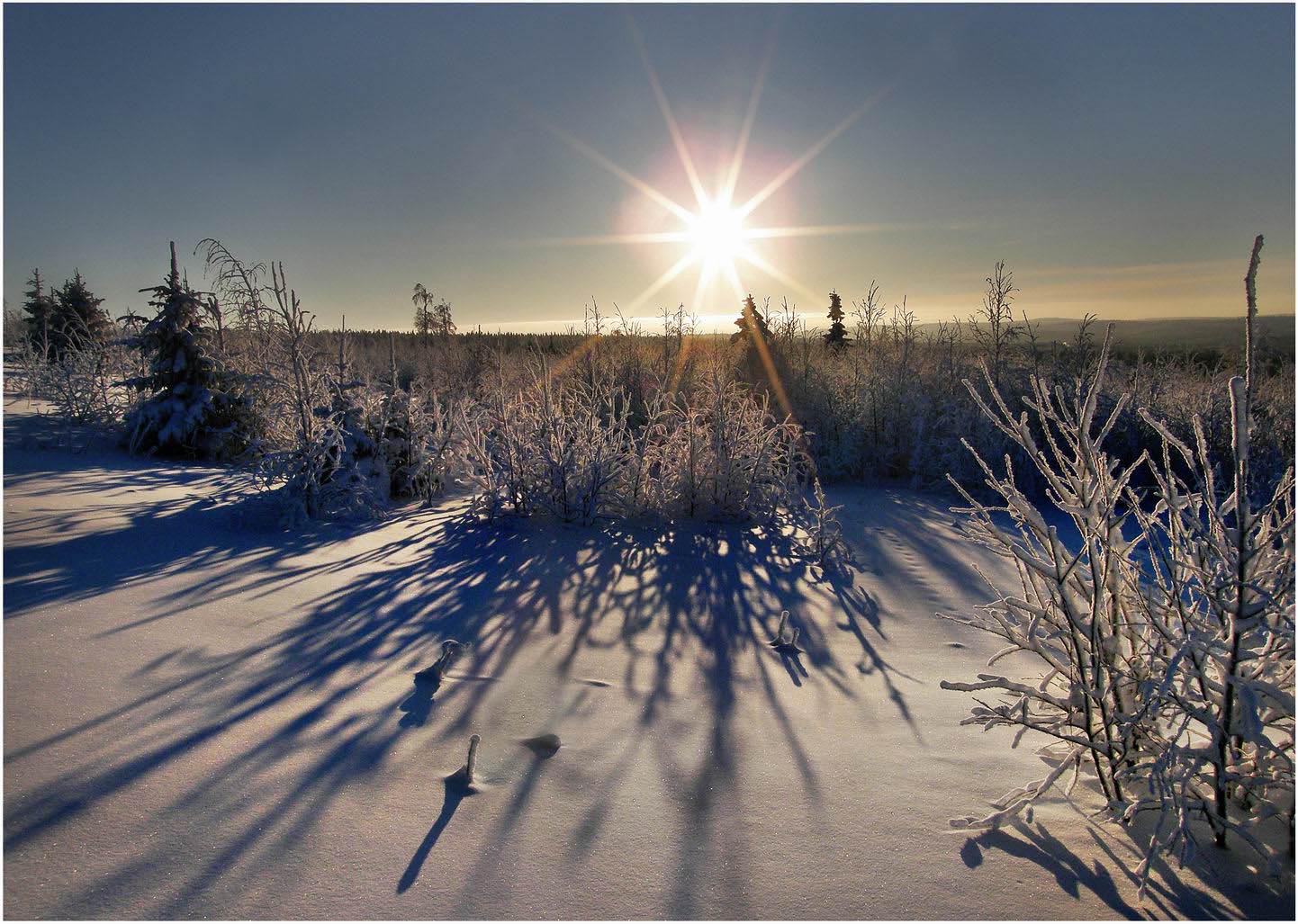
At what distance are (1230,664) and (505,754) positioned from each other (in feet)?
7.11

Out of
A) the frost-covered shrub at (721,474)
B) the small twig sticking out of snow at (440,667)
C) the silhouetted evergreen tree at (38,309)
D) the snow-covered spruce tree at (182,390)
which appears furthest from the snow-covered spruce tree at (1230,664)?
the silhouetted evergreen tree at (38,309)

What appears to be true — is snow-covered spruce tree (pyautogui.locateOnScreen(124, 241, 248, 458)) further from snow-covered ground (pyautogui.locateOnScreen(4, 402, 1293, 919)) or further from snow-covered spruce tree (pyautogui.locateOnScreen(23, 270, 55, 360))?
snow-covered spruce tree (pyautogui.locateOnScreen(23, 270, 55, 360))

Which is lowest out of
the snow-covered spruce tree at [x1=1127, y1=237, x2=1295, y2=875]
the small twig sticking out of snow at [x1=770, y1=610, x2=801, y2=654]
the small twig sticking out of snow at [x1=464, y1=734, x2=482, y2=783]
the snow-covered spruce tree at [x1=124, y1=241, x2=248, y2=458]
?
the small twig sticking out of snow at [x1=770, y1=610, x2=801, y2=654]

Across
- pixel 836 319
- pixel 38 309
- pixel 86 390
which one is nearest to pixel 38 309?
pixel 38 309

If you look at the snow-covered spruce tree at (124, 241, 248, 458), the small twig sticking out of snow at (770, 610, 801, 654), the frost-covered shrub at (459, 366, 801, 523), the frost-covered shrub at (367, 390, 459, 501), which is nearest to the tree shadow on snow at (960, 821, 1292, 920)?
the small twig sticking out of snow at (770, 610, 801, 654)

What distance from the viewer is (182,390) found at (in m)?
10.0

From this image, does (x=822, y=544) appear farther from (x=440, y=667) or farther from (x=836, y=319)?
(x=836, y=319)

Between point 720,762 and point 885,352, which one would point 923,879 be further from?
point 885,352

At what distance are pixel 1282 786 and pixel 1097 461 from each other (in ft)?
3.12

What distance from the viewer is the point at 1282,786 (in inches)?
74.9

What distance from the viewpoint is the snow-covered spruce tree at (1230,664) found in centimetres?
177

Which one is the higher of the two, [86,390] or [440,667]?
[86,390]

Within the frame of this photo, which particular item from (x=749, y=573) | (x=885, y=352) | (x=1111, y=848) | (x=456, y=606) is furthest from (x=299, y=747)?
(x=885, y=352)

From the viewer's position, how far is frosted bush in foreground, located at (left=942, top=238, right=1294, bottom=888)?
180 centimetres
